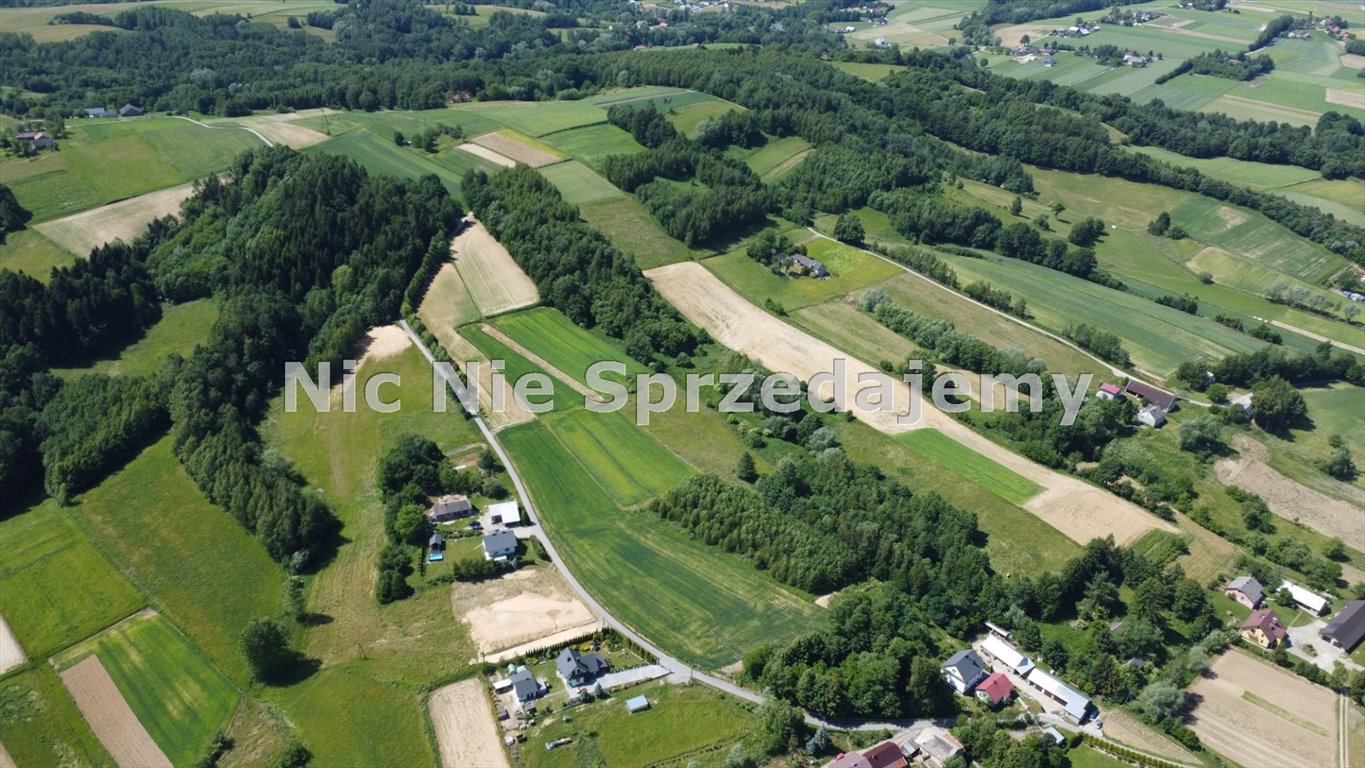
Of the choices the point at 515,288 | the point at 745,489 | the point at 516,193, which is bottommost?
the point at 745,489

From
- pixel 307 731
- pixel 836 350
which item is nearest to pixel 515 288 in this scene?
pixel 836 350

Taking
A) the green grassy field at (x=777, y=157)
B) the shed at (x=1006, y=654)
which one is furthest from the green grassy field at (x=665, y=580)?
the green grassy field at (x=777, y=157)

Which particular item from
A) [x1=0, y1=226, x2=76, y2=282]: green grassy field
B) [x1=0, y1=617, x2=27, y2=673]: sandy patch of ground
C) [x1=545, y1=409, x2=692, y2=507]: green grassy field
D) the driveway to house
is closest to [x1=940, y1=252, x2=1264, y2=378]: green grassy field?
the driveway to house

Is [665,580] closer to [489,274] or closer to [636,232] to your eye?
[489,274]

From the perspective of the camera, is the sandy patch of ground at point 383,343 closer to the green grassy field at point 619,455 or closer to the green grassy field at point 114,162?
the green grassy field at point 619,455

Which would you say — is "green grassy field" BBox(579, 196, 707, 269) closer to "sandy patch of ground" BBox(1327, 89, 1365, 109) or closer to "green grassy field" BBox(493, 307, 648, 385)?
"green grassy field" BBox(493, 307, 648, 385)

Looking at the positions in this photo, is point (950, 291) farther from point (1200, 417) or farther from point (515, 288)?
point (515, 288)
